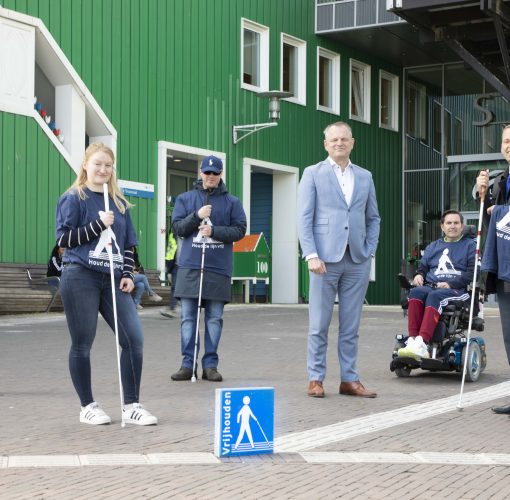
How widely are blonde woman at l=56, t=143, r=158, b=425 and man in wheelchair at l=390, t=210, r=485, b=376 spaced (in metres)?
3.17

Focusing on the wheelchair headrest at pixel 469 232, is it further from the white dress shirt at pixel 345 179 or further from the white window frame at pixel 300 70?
the white window frame at pixel 300 70

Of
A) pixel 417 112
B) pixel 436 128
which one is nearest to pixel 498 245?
pixel 436 128

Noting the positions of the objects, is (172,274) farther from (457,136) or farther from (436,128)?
(436,128)

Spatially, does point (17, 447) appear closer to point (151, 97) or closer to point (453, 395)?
point (453, 395)

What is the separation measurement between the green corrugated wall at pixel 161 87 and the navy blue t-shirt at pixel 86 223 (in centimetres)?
1317

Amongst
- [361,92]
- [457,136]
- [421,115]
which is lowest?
[457,136]

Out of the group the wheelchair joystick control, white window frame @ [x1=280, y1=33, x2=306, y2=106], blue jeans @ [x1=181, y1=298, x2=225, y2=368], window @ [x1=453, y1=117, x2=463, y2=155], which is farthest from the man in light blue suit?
window @ [x1=453, y1=117, x2=463, y2=155]

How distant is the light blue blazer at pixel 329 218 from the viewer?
8125 millimetres

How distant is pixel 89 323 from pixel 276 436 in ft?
4.49

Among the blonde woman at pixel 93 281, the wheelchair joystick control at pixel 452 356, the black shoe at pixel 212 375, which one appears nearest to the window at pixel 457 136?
the wheelchair joystick control at pixel 452 356

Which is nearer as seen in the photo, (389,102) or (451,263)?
(451,263)

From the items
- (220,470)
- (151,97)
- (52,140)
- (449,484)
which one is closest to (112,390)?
(220,470)

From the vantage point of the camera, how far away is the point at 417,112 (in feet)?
Result: 108

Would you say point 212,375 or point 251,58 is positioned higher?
point 251,58
